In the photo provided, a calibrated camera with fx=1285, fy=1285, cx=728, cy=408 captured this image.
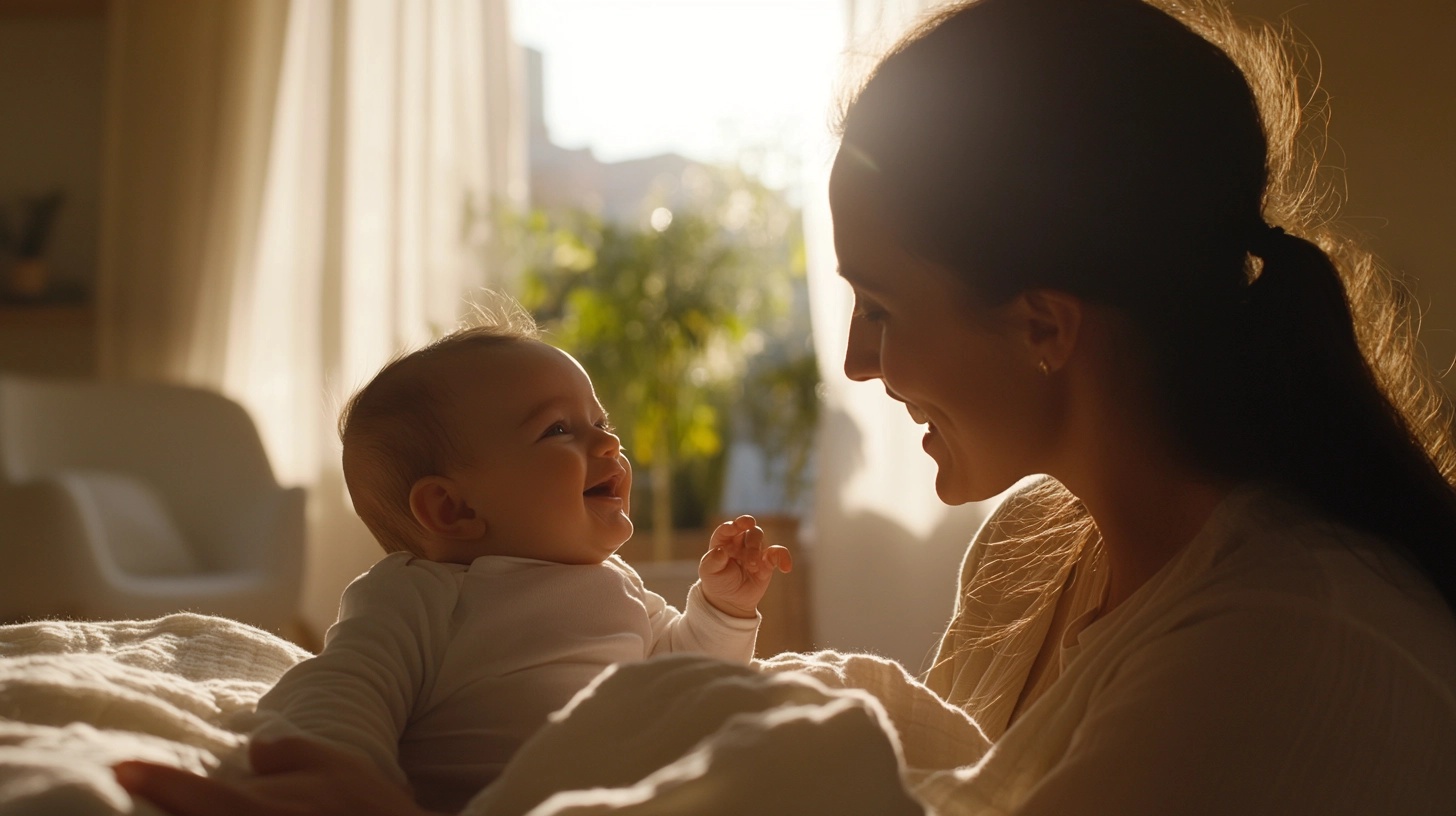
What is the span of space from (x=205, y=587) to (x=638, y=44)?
244 centimetres

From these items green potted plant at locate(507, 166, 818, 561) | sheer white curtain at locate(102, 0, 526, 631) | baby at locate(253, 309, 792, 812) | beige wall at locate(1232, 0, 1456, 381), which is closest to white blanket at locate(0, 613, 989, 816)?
baby at locate(253, 309, 792, 812)

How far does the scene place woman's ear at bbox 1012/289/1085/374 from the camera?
1.03m

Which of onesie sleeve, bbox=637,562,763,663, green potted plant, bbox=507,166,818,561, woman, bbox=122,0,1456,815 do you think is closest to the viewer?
woman, bbox=122,0,1456,815

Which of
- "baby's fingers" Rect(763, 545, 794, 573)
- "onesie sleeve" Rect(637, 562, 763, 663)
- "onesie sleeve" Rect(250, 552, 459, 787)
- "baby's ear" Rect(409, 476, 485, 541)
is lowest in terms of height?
"onesie sleeve" Rect(637, 562, 763, 663)

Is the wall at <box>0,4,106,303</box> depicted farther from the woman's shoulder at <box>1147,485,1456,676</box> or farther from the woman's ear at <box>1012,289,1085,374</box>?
the woman's shoulder at <box>1147,485,1456,676</box>

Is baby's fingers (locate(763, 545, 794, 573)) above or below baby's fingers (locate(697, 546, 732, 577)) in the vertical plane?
above

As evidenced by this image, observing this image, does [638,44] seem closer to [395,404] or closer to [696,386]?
[696,386]

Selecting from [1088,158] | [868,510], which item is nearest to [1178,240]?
[1088,158]

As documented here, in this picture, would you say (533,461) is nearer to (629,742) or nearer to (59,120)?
(629,742)

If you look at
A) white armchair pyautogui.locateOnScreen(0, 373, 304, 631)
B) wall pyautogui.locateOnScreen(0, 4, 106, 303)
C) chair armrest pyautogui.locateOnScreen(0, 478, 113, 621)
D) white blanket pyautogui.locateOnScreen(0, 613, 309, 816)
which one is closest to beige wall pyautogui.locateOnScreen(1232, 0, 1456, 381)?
white blanket pyautogui.locateOnScreen(0, 613, 309, 816)

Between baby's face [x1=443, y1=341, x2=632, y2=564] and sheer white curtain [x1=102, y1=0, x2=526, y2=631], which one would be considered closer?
baby's face [x1=443, y1=341, x2=632, y2=564]

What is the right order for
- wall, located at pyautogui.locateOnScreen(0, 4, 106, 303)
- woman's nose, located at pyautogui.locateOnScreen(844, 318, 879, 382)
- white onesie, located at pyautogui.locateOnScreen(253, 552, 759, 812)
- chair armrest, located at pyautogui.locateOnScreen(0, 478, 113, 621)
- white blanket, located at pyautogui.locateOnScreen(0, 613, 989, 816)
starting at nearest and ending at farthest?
white blanket, located at pyautogui.locateOnScreen(0, 613, 989, 816)
white onesie, located at pyautogui.locateOnScreen(253, 552, 759, 812)
woman's nose, located at pyautogui.locateOnScreen(844, 318, 879, 382)
chair armrest, located at pyautogui.locateOnScreen(0, 478, 113, 621)
wall, located at pyautogui.locateOnScreen(0, 4, 106, 303)

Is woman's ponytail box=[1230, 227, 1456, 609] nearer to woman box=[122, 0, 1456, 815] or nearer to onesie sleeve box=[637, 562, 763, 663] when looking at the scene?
woman box=[122, 0, 1456, 815]

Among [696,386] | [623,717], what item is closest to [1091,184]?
[623,717]
